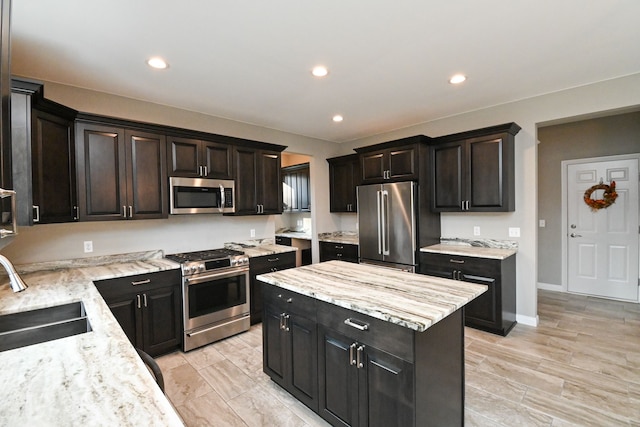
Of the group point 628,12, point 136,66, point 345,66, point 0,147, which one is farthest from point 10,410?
point 628,12

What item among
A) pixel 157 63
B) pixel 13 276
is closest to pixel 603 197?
pixel 157 63

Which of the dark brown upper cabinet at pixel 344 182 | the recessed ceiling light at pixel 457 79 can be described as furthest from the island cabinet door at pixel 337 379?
the dark brown upper cabinet at pixel 344 182

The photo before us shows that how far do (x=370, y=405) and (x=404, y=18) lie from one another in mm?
2437

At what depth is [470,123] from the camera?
13.3 ft

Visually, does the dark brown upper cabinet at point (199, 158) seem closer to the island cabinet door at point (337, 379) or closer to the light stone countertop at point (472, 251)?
the island cabinet door at point (337, 379)

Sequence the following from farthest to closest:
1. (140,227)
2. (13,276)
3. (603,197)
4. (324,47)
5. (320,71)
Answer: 1. (603,197)
2. (140,227)
3. (320,71)
4. (324,47)
5. (13,276)

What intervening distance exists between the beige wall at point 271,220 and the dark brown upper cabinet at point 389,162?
645 mm

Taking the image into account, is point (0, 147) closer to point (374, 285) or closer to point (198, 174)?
point (374, 285)

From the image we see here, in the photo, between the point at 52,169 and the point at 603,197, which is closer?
the point at 52,169

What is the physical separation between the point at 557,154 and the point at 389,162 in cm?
301

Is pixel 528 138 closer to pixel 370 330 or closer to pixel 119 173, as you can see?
pixel 370 330

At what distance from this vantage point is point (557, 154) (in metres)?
4.91

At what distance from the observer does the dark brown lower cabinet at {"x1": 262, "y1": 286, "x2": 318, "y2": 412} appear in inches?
79.5

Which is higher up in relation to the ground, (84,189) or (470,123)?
(470,123)
